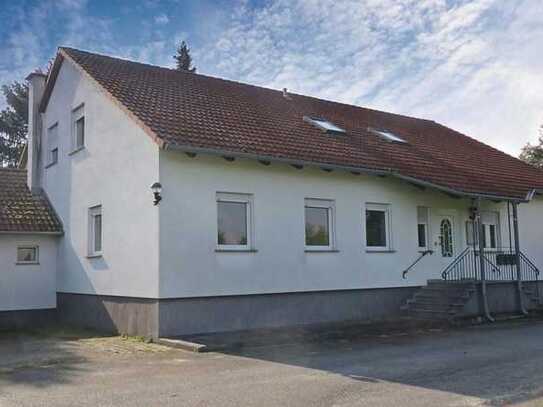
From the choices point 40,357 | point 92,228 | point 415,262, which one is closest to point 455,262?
point 415,262

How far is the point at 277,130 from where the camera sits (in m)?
16.1

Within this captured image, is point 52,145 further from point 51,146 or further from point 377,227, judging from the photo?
point 377,227

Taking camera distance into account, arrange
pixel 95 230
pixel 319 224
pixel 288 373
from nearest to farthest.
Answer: pixel 288 373 → pixel 319 224 → pixel 95 230

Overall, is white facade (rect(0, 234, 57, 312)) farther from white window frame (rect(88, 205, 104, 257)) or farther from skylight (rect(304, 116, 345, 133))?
skylight (rect(304, 116, 345, 133))

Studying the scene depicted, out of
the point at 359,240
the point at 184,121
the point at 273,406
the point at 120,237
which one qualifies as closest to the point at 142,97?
the point at 184,121

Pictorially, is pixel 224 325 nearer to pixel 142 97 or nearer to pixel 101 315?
pixel 101 315

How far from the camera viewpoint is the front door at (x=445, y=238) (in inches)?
706

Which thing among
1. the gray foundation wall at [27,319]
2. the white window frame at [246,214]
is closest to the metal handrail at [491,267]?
the white window frame at [246,214]

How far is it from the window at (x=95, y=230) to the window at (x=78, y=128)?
85.4 inches

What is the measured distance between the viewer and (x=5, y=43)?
10086 millimetres

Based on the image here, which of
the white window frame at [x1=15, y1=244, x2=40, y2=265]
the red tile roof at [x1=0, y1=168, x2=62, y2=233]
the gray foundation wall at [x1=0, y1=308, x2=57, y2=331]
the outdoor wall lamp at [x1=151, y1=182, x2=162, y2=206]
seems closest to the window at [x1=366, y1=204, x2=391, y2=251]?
the outdoor wall lamp at [x1=151, y1=182, x2=162, y2=206]

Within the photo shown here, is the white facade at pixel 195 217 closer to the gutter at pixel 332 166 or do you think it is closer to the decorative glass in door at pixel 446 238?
the decorative glass in door at pixel 446 238

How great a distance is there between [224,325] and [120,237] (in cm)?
325

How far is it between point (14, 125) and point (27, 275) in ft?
111
